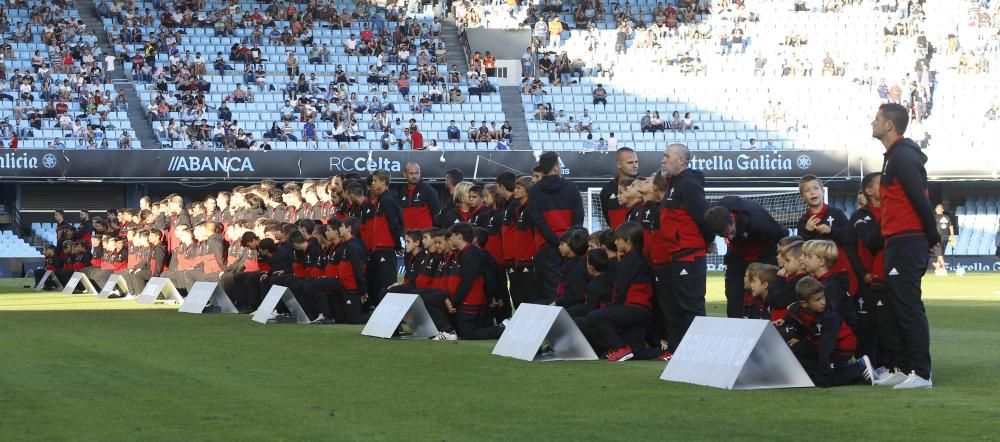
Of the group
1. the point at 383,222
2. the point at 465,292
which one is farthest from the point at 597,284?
the point at 383,222

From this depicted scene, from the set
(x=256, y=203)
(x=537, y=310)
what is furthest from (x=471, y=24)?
(x=537, y=310)

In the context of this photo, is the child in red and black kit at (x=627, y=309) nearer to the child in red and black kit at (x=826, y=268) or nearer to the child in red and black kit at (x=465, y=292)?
the child in red and black kit at (x=826, y=268)

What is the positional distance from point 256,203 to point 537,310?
10.1 m

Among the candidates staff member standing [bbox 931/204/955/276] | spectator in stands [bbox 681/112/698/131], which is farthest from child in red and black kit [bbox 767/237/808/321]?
spectator in stands [bbox 681/112/698/131]

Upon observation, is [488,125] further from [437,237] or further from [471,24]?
[437,237]

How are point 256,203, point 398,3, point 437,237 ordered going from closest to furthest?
point 437,237, point 256,203, point 398,3

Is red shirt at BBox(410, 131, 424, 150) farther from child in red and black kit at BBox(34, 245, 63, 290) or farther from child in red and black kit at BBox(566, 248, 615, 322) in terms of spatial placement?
child in red and black kit at BBox(566, 248, 615, 322)

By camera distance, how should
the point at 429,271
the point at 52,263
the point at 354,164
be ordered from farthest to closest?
the point at 354,164 < the point at 52,263 < the point at 429,271

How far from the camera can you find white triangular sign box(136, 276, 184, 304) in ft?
74.5

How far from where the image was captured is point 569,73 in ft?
150

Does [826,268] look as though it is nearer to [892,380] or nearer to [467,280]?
[892,380]

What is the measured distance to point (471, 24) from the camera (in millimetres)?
47219

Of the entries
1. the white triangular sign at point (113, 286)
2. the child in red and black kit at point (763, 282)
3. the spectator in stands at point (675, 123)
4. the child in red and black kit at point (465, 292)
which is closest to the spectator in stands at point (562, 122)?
the spectator in stands at point (675, 123)

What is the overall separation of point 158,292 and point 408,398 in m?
14.7
